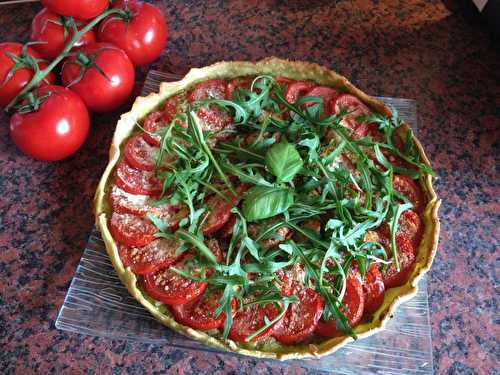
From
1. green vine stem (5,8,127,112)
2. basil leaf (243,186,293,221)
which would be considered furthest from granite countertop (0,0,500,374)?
basil leaf (243,186,293,221)

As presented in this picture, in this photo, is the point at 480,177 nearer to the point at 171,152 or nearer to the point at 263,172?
the point at 263,172

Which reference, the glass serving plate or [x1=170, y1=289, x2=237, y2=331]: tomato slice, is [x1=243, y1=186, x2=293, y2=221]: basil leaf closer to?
[x1=170, y1=289, x2=237, y2=331]: tomato slice

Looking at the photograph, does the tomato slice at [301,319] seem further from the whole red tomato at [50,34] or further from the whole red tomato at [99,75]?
the whole red tomato at [50,34]

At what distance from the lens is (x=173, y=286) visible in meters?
1.47

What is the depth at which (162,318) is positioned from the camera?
56.9 inches

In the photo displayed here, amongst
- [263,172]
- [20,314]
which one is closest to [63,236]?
[20,314]

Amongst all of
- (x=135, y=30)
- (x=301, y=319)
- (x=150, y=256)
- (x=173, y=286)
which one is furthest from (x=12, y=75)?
(x=301, y=319)

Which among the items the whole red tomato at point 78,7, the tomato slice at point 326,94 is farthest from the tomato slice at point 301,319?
the whole red tomato at point 78,7

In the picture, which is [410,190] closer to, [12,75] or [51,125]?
[51,125]

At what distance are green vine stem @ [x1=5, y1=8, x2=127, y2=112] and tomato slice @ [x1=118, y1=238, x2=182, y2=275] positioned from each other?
74cm

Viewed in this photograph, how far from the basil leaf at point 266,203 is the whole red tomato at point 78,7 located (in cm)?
108

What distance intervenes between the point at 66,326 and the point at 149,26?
1269mm

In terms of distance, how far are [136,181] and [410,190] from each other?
39.0 inches

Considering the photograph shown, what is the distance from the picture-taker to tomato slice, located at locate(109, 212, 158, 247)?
1546 mm
